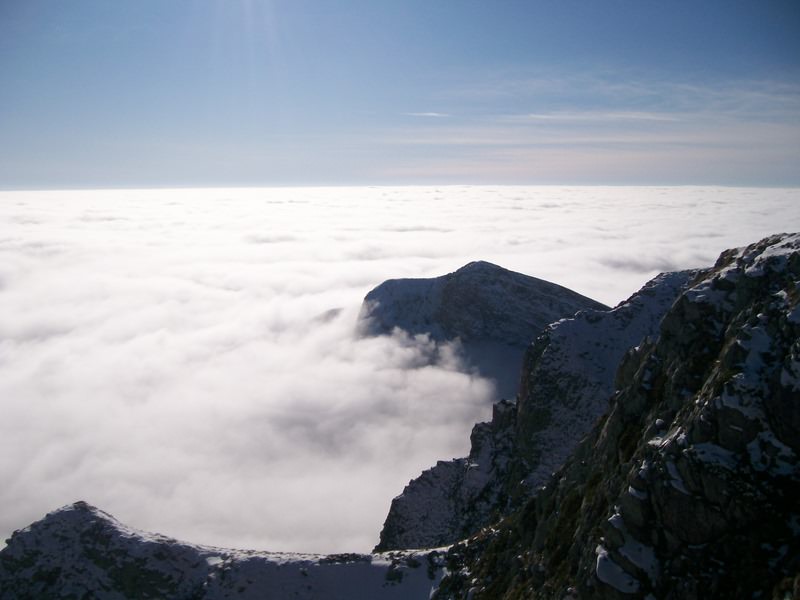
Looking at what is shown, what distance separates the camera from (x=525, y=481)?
4047cm

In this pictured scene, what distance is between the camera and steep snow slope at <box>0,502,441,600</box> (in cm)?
3266

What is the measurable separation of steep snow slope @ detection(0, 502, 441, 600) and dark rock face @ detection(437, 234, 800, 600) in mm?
15671

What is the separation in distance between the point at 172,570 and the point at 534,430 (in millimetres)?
27353

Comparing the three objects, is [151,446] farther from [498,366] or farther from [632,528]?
[632,528]

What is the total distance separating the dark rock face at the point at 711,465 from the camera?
45.2 ft

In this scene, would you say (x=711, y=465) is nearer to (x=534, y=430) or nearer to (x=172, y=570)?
(x=534, y=430)

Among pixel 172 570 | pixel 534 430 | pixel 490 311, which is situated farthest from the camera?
pixel 490 311

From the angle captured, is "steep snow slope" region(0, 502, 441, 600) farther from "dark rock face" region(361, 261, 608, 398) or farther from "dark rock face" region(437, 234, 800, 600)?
"dark rock face" region(361, 261, 608, 398)

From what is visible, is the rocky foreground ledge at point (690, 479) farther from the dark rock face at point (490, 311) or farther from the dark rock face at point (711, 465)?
the dark rock face at point (490, 311)

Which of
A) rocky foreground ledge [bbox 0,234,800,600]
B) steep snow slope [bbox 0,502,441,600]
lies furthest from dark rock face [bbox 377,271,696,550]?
rocky foreground ledge [bbox 0,234,800,600]

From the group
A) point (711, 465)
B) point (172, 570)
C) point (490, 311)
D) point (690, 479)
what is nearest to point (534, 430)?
point (172, 570)

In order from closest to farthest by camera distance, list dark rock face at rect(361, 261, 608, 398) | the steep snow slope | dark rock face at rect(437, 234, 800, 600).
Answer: dark rock face at rect(437, 234, 800, 600) < the steep snow slope < dark rock face at rect(361, 261, 608, 398)

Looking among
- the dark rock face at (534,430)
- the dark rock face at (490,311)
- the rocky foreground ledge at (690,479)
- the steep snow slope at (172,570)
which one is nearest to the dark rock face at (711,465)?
the rocky foreground ledge at (690,479)

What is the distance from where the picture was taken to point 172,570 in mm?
33719
